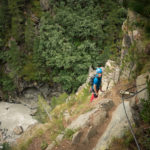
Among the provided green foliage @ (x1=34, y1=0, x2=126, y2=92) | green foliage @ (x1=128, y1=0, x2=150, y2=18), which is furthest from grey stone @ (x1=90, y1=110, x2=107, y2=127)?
green foliage @ (x1=34, y1=0, x2=126, y2=92)

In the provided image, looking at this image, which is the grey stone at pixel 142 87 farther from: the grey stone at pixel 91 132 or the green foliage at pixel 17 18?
the green foliage at pixel 17 18

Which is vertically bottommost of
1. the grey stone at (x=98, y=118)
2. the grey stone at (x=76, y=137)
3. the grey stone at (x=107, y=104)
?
the grey stone at (x=76, y=137)

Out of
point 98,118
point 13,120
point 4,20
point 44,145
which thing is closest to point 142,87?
point 98,118

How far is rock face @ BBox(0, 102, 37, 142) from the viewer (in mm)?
18156

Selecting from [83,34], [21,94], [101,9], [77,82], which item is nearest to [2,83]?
[21,94]

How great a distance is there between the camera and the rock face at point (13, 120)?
18.2m

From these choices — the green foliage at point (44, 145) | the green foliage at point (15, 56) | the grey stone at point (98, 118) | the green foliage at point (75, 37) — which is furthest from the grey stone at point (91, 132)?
the green foliage at point (15, 56)

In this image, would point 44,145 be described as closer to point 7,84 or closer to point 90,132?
point 90,132

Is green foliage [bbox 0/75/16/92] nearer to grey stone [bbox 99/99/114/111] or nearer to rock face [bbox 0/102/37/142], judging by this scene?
rock face [bbox 0/102/37/142]

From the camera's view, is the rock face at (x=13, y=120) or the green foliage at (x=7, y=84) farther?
the green foliage at (x=7, y=84)

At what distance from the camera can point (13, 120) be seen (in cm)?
2097

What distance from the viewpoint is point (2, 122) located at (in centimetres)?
2059

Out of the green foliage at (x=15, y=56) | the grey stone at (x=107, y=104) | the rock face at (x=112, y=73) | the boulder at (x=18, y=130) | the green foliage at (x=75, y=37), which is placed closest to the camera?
the grey stone at (x=107, y=104)

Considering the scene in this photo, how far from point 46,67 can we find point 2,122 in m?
9.80
